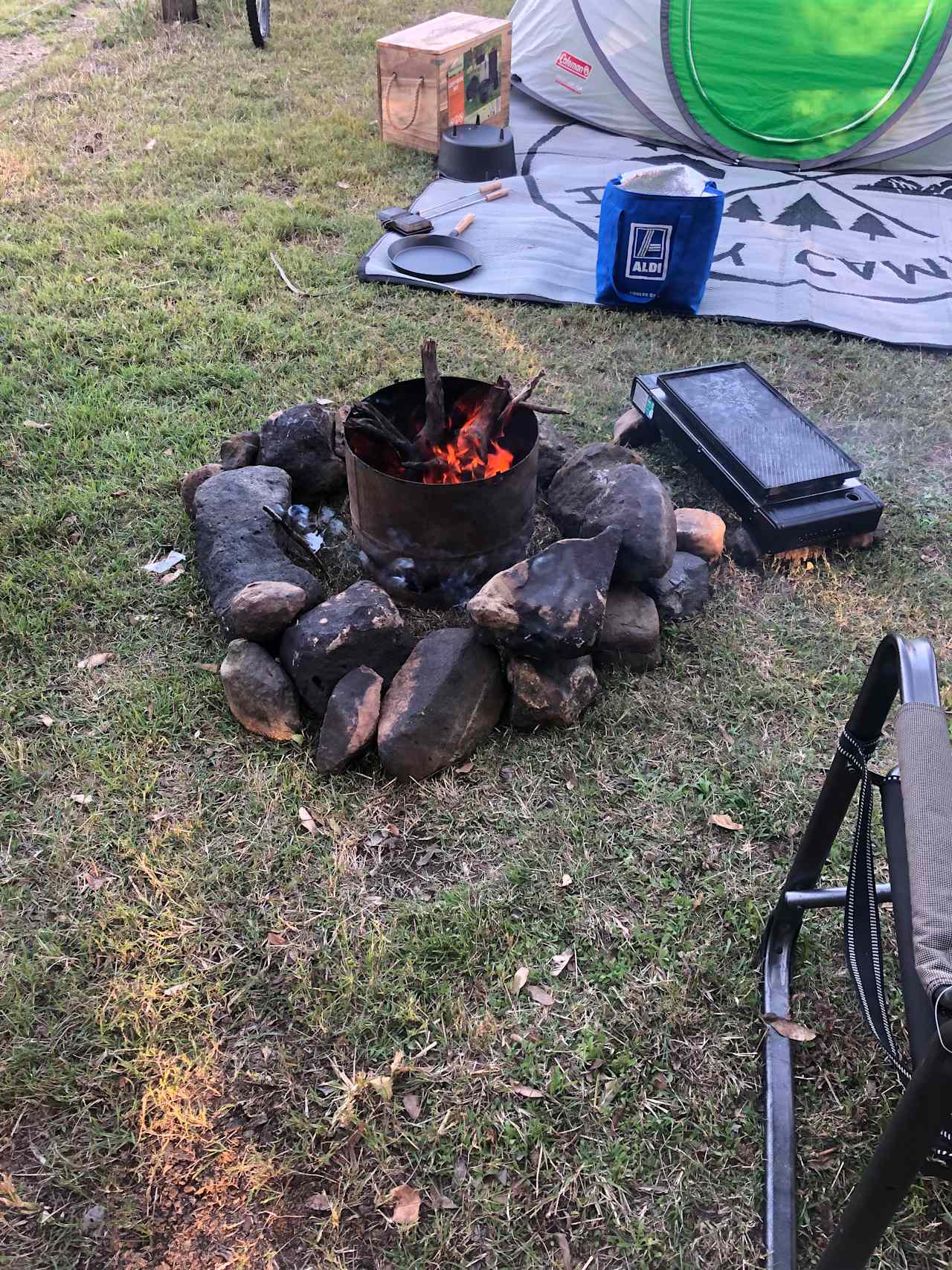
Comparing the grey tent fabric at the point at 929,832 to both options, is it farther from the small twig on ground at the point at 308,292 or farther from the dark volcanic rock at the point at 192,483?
the small twig on ground at the point at 308,292

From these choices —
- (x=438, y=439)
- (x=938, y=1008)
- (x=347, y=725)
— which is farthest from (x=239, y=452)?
(x=938, y=1008)

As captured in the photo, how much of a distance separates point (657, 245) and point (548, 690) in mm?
2981

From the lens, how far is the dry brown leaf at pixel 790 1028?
206cm

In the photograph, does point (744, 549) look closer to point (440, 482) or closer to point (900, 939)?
point (440, 482)

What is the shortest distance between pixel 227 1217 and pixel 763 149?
712 centimetres

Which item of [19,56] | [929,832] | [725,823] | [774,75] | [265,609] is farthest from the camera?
[19,56]

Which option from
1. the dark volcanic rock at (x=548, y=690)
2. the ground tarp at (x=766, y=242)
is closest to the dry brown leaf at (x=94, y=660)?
the dark volcanic rock at (x=548, y=690)

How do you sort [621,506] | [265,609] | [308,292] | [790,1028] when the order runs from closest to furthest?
[790,1028], [265,609], [621,506], [308,292]

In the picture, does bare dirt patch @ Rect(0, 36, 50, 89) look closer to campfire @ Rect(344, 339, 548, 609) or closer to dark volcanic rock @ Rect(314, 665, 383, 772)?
campfire @ Rect(344, 339, 548, 609)

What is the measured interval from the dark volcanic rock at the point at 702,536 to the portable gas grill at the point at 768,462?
14cm

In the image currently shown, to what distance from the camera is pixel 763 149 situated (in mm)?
6465

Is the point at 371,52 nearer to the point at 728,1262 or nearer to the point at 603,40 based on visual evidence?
the point at 603,40

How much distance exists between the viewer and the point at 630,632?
2891mm

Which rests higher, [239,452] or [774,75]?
[774,75]
